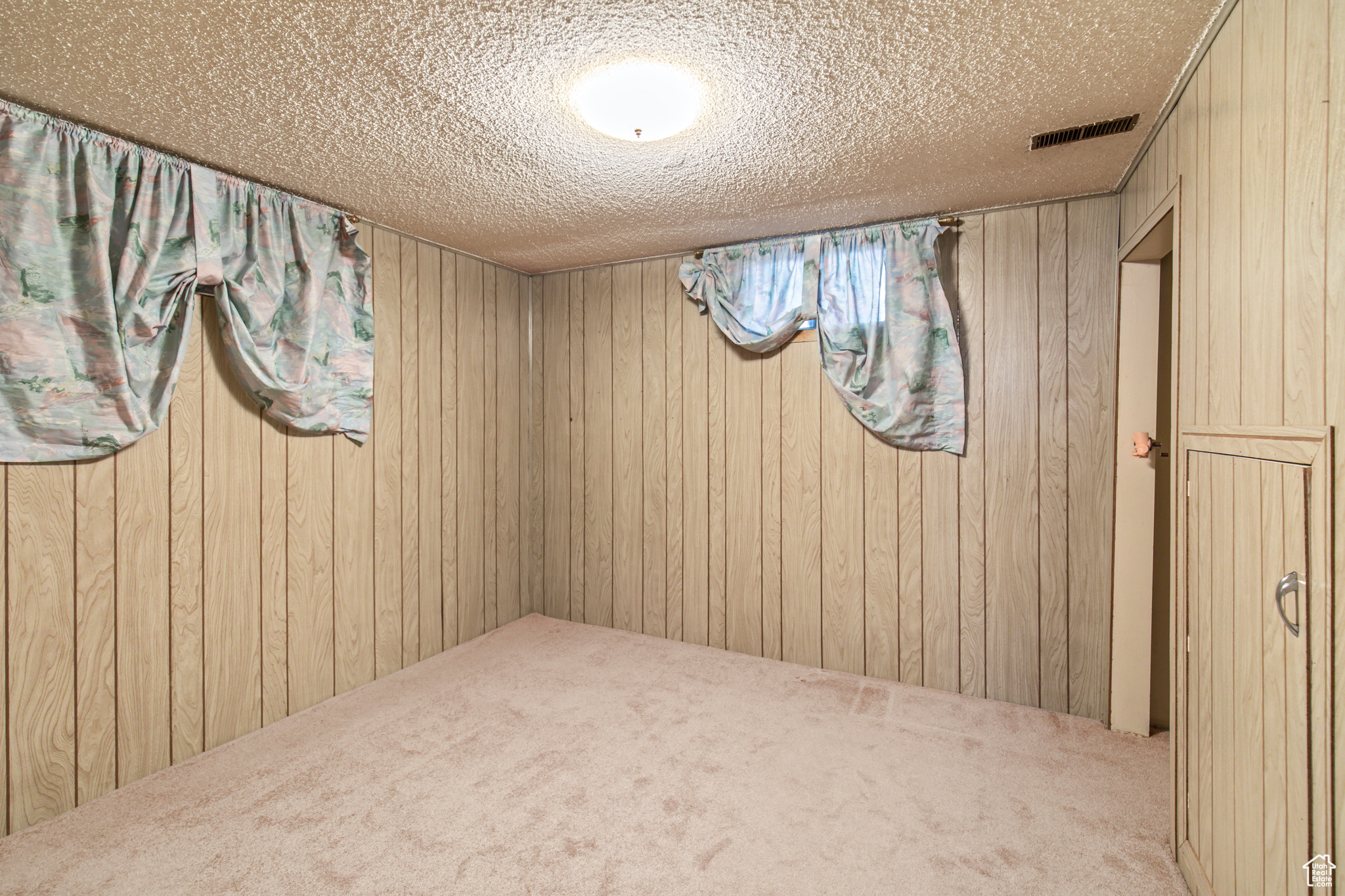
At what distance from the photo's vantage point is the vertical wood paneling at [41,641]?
6.30 ft

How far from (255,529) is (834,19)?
272 centimetres

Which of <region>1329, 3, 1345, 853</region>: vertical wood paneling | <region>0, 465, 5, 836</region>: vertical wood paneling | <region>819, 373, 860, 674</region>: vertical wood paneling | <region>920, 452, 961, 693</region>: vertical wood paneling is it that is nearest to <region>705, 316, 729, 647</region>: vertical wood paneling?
<region>819, 373, 860, 674</region>: vertical wood paneling

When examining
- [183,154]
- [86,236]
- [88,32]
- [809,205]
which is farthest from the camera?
[809,205]

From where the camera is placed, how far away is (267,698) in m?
2.60

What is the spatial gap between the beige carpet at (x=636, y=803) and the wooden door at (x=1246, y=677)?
379mm

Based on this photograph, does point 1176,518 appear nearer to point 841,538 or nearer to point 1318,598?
point 1318,598

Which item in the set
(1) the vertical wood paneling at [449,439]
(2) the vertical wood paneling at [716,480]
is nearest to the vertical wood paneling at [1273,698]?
(2) the vertical wood paneling at [716,480]

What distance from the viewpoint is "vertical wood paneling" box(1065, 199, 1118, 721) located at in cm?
264

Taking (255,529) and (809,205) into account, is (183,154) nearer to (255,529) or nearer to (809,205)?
(255,529)

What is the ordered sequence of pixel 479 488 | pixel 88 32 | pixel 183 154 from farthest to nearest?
pixel 479 488 → pixel 183 154 → pixel 88 32

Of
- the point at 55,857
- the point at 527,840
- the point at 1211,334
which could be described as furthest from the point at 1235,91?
the point at 55,857

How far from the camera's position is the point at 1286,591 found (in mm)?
1173

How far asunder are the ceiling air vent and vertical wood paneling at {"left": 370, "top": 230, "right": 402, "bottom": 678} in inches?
111

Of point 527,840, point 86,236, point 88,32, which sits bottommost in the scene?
point 527,840
